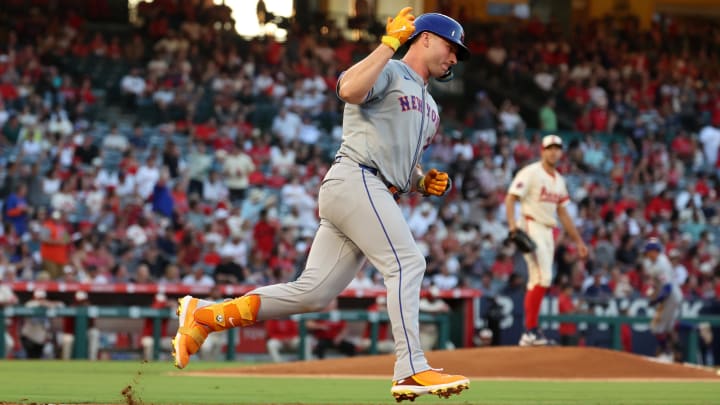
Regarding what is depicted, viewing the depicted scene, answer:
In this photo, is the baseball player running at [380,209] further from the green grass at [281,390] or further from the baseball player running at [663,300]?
the baseball player running at [663,300]

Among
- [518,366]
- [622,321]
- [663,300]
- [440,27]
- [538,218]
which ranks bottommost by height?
Result: [518,366]

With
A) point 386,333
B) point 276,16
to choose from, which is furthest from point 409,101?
point 276,16

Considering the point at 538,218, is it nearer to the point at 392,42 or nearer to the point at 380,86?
the point at 380,86

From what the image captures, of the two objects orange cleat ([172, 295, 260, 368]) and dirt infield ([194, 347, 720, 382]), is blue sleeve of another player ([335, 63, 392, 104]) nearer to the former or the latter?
orange cleat ([172, 295, 260, 368])

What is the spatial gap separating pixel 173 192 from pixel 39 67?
13.6 feet

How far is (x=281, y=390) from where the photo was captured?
9.91 m

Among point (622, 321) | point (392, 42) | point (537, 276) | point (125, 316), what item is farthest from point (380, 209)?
point (622, 321)

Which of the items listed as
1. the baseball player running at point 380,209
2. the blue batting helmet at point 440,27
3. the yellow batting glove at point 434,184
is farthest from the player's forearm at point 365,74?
the yellow batting glove at point 434,184

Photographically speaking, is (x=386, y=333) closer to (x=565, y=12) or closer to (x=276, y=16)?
(x=276, y=16)

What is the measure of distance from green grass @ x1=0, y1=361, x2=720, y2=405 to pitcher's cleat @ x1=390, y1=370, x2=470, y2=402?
5.15ft

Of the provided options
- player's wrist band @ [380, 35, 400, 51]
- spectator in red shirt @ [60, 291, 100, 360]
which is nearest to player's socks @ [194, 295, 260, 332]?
player's wrist band @ [380, 35, 400, 51]

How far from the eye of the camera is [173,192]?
21.8 meters

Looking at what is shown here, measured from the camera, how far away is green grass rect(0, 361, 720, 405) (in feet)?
28.4

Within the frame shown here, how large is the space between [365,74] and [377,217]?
776 millimetres
